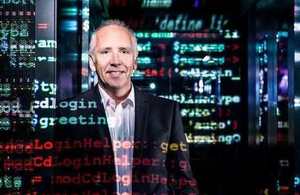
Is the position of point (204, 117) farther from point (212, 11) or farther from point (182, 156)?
point (182, 156)

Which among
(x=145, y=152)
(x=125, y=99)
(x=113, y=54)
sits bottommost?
(x=145, y=152)

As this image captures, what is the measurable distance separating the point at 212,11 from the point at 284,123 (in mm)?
706

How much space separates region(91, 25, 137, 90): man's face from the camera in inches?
80.1

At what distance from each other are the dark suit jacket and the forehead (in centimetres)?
17

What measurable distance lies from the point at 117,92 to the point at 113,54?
0.14m

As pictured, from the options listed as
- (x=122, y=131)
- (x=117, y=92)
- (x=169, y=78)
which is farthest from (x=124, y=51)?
(x=169, y=78)

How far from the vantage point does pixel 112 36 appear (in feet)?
6.70

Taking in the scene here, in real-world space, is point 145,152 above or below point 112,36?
below

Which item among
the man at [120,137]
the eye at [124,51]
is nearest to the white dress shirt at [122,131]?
the man at [120,137]

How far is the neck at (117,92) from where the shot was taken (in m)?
2.08

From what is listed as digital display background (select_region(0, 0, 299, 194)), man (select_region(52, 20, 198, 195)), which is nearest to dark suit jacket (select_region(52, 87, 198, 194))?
man (select_region(52, 20, 198, 195))

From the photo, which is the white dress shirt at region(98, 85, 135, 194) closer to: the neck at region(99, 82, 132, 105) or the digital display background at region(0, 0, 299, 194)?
the neck at region(99, 82, 132, 105)

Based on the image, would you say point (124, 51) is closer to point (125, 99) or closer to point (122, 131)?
point (125, 99)

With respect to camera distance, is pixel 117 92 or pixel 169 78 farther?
pixel 169 78
